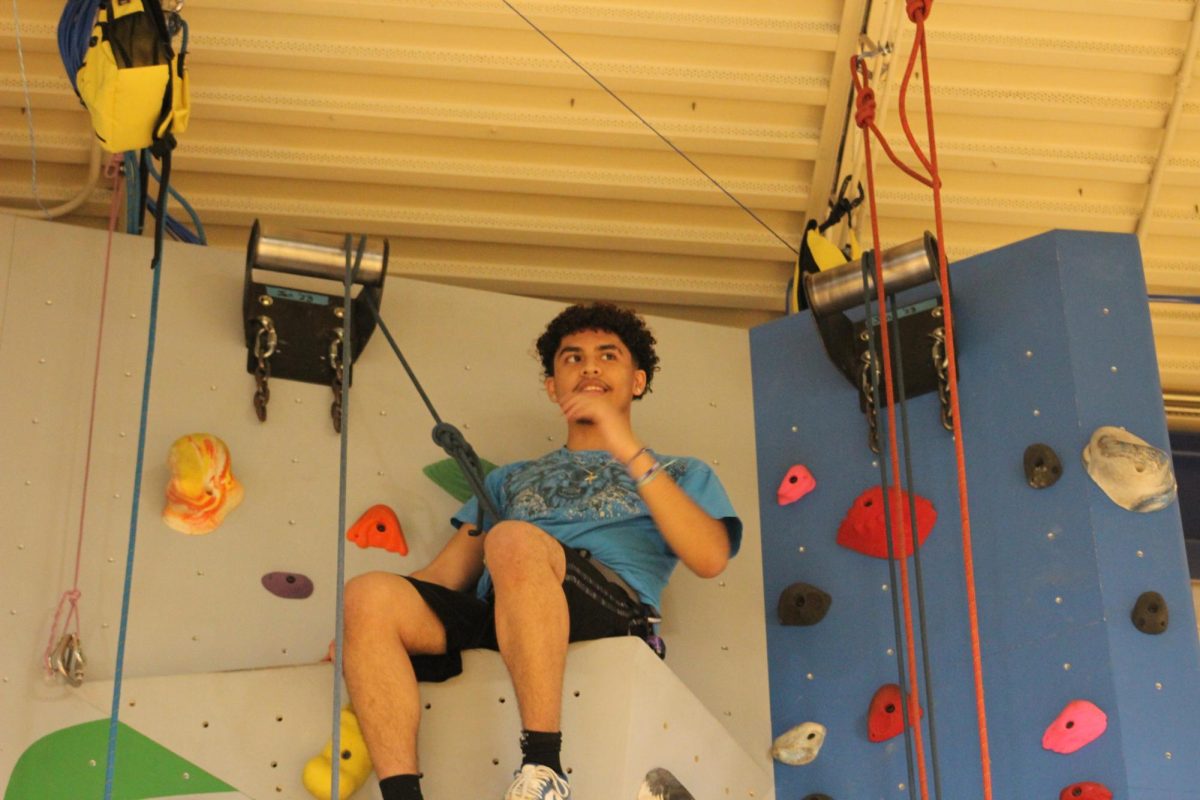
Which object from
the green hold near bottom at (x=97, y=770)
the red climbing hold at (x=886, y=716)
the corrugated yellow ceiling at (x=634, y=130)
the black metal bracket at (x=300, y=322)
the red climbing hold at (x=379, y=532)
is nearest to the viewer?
the green hold near bottom at (x=97, y=770)

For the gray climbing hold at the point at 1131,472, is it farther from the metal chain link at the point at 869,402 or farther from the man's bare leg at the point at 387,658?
the man's bare leg at the point at 387,658

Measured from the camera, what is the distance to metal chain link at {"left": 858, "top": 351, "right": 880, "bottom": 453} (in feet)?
11.6

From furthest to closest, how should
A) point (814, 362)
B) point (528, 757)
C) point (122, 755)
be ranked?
1. point (814, 362)
2. point (122, 755)
3. point (528, 757)

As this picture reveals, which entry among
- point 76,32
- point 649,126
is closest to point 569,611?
point 76,32

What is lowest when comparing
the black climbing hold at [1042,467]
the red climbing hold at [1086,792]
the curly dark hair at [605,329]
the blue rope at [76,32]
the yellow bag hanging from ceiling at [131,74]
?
the red climbing hold at [1086,792]

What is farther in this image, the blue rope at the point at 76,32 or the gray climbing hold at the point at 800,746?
the gray climbing hold at the point at 800,746

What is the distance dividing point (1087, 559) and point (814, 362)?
0.83 m

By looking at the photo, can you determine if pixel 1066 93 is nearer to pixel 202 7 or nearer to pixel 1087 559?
pixel 1087 559

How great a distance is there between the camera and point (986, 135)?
418 centimetres

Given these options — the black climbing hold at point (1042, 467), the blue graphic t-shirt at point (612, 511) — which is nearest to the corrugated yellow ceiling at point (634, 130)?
the black climbing hold at point (1042, 467)

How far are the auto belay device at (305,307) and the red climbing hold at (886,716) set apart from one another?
4.22 feet

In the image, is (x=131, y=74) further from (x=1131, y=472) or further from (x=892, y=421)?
(x=1131, y=472)

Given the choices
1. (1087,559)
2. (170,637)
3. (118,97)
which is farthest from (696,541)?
(118,97)

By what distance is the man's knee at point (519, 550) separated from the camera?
278 centimetres
